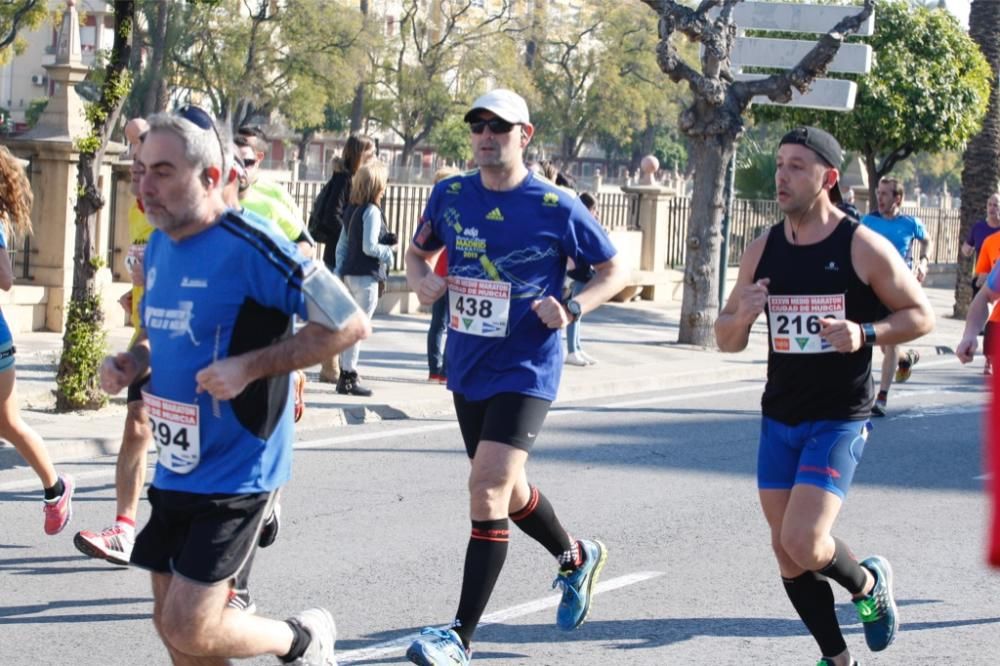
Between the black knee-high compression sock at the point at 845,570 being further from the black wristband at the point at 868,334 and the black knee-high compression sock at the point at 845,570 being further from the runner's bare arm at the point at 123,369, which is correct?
the runner's bare arm at the point at 123,369

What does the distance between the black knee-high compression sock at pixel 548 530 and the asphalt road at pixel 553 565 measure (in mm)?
308

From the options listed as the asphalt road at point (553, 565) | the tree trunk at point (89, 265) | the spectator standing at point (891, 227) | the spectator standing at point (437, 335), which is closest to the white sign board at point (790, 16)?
the spectator standing at point (891, 227)

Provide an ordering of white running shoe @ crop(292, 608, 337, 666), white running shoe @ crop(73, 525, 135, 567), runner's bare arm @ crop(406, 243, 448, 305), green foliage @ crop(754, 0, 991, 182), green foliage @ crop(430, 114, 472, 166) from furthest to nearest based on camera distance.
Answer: green foliage @ crop(430, 114, 472, 166), green foliage @ crop(754, 0, 991, 182), white running shoe @ crop(73, 525, 135, 567), runner's bare arm @ crop(406, 243, 448, 305), white running shoe @ crop(292, 608, 337, 666)

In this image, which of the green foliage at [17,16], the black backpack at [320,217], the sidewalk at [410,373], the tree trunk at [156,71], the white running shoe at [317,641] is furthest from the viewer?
the tree trunk at [156,71]

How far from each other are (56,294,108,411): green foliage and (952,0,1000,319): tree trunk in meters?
17.9

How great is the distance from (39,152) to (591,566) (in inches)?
406

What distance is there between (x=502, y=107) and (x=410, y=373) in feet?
27.5

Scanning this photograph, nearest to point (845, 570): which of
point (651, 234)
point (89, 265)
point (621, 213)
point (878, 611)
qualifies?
point (878, 611)

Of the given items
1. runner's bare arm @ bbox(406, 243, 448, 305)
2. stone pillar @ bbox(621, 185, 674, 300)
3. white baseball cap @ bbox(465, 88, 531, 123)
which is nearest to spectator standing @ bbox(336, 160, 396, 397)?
runner's bare arm @ bbox(406, 243, 448, 305)

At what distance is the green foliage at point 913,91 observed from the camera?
2373 centimetres

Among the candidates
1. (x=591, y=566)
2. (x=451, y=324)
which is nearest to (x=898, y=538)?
(x=591, y=566)

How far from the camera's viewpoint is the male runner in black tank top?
5.39 m

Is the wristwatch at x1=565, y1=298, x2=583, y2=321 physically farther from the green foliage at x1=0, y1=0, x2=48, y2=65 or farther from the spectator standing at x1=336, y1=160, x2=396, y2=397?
the green foliage at x1=0, y1=0, x2=48, y2=65

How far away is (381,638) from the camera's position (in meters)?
6.00
